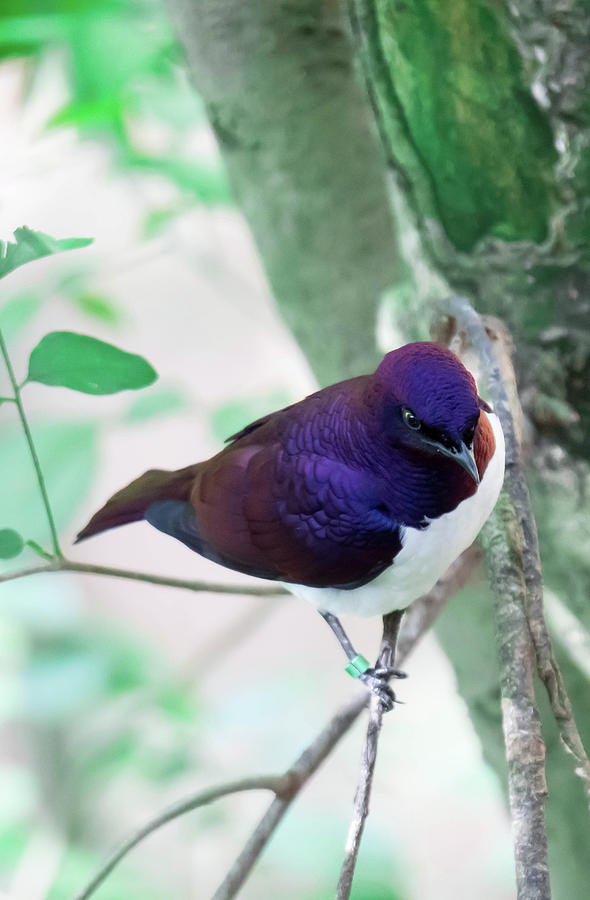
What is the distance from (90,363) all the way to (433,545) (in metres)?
0.26

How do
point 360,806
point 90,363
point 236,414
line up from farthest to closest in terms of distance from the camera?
point 236,414 → point 90,363 → point 360,806

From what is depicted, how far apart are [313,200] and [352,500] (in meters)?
0.45

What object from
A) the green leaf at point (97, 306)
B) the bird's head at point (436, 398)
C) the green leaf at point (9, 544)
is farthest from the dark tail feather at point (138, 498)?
the green leaf at point (97, 306)

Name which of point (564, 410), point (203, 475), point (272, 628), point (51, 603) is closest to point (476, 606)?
point (564, 410)

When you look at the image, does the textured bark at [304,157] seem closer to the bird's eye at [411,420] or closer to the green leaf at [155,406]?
the green leaf at [155,406]

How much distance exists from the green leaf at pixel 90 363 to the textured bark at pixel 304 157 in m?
0.43

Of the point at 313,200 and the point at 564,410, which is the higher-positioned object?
the point at 313,200

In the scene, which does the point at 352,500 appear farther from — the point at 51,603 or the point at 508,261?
the point at 51,603

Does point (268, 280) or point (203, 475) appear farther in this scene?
point (268, 280)

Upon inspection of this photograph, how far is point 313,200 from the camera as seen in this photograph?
94 cm

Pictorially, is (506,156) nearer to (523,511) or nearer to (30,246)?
(523,511)

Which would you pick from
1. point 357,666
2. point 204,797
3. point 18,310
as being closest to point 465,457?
point 357,666

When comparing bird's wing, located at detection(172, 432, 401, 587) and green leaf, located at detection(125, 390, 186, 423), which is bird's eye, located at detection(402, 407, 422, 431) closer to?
bird's wing, located at detection(172, 432, 401, 587)

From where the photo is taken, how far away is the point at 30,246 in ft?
1.69
